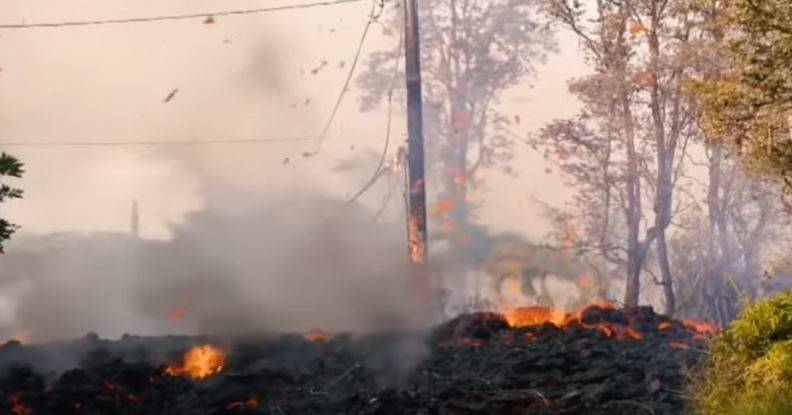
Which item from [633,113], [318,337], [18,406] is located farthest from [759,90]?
[633,113]

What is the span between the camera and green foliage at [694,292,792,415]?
782cm

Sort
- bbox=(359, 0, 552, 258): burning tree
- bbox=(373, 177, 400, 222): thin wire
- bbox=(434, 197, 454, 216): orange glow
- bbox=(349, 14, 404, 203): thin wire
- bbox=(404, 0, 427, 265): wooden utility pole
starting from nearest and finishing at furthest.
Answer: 1. bbox=(404, 0, 427, 265): wooden utility pole
2. bbox=(373, 177, 400, 222): thin wire
3. bbox=(349, 14, 404, 203): thin wire
4. bbox=(434, 197, 454, 216): orange glow
5. bbox=(359, 0, 552, 258): burning tree

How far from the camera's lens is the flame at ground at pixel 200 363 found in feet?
60.7

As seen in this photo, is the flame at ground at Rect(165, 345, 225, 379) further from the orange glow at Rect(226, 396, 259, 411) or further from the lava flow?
the lava flow

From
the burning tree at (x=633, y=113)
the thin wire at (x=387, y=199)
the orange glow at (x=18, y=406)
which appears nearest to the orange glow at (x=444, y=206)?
the thin wire at (x=387, y=199)

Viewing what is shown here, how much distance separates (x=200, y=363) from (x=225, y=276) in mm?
9244

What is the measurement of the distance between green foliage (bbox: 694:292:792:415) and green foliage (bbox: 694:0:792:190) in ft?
9.27

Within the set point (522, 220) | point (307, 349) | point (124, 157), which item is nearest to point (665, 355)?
point (307, 349)

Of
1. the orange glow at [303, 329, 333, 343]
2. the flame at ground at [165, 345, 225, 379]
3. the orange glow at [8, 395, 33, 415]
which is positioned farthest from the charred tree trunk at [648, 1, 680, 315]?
the orange glow at [8, 395, 33, 415]

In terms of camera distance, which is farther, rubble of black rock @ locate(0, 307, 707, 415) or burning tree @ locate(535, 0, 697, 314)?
burning tree @ locate(535, 0, 697, 314)

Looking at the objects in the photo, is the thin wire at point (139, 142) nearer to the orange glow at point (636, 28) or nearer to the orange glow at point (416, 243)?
the orange glow at point (416, 243)

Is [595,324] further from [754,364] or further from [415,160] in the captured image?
[754,364]

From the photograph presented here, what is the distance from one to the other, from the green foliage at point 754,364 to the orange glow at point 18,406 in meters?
11.2

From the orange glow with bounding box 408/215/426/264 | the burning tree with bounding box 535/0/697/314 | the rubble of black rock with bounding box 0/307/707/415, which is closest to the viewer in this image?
the rubble of black rock with bounding box 0/307/707/415
